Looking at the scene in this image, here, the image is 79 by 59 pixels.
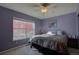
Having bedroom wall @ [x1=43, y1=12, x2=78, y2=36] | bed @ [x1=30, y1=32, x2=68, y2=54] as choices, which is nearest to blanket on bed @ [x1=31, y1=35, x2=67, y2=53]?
bed @ [x1=30, y1=32, x2=68, y2=54]

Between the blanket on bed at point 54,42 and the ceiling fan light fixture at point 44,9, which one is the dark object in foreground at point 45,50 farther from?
the ceiling fan light fixture at point 44,9

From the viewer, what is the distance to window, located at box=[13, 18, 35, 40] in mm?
1974

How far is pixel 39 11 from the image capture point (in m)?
2.02

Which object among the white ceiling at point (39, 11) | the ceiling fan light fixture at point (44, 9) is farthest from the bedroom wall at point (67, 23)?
the ceiling fan light fixture at point (44, 9)

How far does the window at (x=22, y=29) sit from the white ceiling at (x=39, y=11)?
22 centimetres

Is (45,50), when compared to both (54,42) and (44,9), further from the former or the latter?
(44,9)

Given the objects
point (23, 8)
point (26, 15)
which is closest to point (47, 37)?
point (26, 15)

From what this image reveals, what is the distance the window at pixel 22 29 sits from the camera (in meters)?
1.97

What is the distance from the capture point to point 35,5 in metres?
2.00

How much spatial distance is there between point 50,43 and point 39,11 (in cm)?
72

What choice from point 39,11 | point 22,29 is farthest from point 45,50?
point 39,11

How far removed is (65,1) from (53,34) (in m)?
0.76

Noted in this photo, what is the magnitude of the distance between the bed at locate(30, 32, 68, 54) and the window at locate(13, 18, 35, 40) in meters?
0.16
